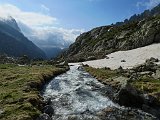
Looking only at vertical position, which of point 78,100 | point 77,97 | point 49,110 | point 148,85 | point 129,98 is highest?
point 148,85

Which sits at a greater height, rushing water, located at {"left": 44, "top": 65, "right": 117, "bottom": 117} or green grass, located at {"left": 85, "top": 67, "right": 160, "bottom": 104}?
green grass, located at {"left": 85, "top": 67, "right": 160, "bottom": 104}

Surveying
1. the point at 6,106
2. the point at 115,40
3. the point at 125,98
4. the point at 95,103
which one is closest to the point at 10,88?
the point at 6,106

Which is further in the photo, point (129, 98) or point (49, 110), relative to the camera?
point (129, 98)

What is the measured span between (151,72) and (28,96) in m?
33.0

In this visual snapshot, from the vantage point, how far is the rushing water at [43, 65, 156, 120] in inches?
1419

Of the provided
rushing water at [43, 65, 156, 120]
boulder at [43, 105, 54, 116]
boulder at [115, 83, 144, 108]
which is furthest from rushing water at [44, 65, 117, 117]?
boulder at [115, 83, 144, 108]

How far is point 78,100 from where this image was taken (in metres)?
42.8

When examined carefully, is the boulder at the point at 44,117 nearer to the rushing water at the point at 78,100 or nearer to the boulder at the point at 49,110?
the rushing water at the point at 78,100

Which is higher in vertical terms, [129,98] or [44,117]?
[129,98]

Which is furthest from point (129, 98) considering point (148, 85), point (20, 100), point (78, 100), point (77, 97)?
point (20, 100)

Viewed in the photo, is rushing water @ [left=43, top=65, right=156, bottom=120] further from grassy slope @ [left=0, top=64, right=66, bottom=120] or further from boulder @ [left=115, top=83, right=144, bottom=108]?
grassy slope @ [left=0, top=64, right=66, bottom=120]

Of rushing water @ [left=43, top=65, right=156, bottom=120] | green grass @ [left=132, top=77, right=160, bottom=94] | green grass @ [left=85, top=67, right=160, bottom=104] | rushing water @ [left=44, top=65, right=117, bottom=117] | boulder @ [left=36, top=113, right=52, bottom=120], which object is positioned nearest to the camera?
boulder @ [left=36, top=113, right=52, bottom=120]

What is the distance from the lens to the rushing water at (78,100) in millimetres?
36031

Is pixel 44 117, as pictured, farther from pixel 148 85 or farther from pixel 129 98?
pixel 148 85
